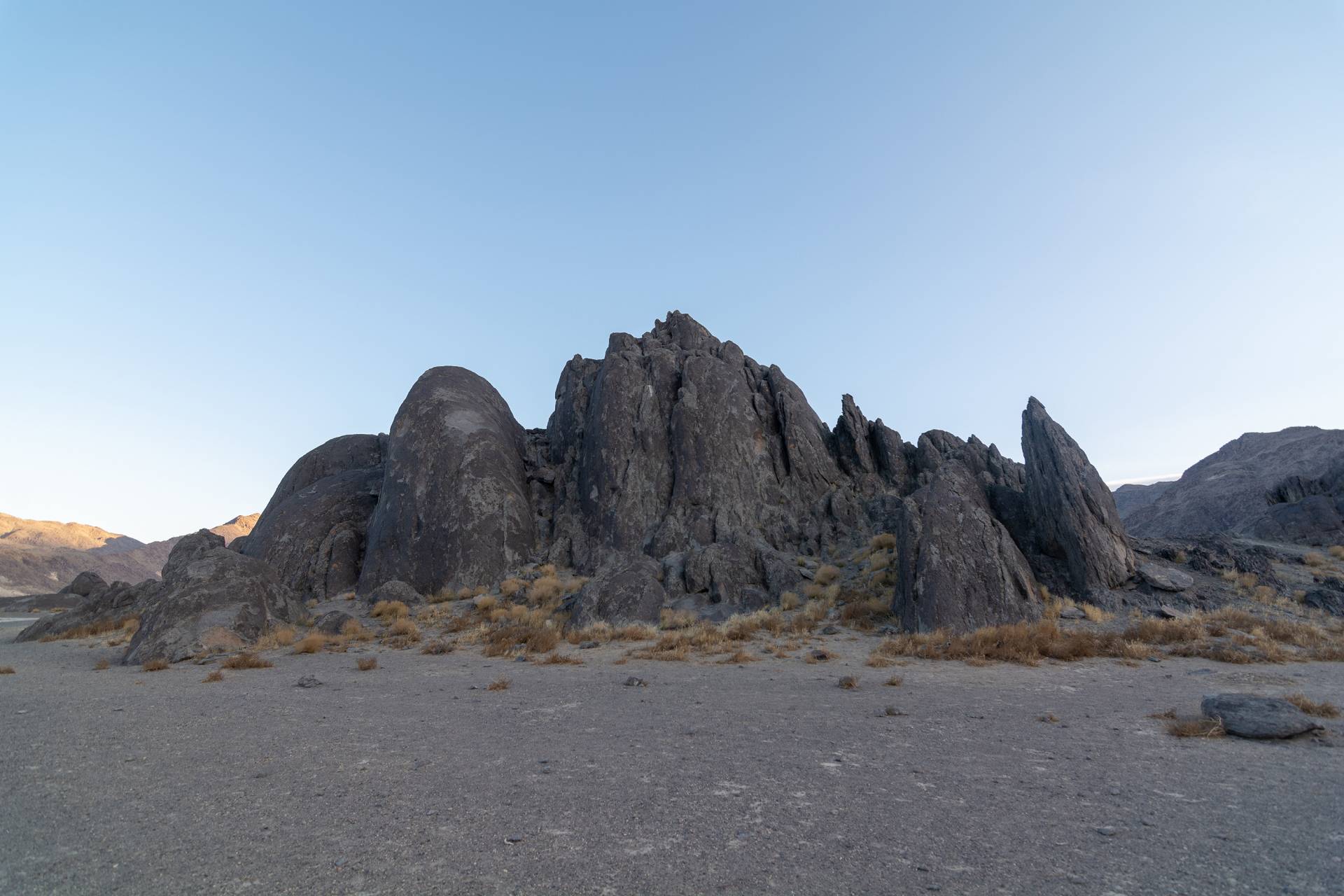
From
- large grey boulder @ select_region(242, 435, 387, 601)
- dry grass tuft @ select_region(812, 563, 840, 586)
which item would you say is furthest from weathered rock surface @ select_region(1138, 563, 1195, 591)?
large grey boulder @ select_region(242, 435, 387, 601)

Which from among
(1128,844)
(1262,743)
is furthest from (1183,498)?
(1128,844)

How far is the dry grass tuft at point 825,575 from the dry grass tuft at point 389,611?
14.8m

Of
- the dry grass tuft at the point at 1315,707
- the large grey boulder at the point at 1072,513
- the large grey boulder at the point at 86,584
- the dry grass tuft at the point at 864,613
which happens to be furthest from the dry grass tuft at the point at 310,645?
the large grey boulder at the point at 86,584

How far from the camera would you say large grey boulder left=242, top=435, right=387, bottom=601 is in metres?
28.0

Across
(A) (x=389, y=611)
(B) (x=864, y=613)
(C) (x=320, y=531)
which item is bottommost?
(B) (x=864, y=613)

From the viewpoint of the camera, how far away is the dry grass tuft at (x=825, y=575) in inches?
877

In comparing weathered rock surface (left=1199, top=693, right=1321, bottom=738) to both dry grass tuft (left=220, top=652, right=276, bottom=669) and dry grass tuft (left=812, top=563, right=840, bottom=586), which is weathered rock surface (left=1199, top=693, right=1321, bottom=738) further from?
dry grass tuft (left=220, top=652, right=276, bottom=669)

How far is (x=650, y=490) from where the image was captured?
30016mm

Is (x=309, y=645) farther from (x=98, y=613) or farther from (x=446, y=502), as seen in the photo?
(x=98, y=613)

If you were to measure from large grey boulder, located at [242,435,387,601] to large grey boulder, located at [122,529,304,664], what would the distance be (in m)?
6.40

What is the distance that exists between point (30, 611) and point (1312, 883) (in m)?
64.1

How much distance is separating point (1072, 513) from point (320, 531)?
30714 mm

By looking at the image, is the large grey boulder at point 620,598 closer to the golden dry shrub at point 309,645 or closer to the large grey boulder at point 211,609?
the golden dry shrub at point 309,645

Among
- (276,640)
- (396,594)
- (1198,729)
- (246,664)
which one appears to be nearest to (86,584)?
(396,594)
